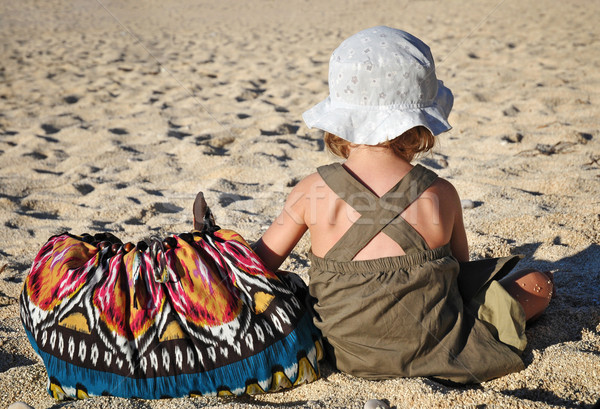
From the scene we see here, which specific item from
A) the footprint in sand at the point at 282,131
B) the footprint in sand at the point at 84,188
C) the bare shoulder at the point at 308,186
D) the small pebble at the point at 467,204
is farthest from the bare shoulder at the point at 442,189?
the footprint in sand at the point at 282,131

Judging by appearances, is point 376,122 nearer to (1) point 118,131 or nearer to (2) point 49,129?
(1) point 118,131

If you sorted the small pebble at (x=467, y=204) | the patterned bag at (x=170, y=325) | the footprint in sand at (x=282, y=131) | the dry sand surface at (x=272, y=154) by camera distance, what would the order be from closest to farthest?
1. the patterned bag at (x=170, y=325)
2. the dry sand surface at (x=272, y=154)
3. the small pebble at (x=467, y=204)
4. the footprint in sand at (x=282, y=131)

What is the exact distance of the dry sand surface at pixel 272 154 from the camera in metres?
1.68

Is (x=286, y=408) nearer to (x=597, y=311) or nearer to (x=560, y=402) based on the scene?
(x=560, y=402)

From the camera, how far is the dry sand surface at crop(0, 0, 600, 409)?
1.68 metres

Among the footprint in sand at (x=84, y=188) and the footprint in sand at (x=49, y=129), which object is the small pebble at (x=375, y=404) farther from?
the footprint in sand at (x=49, y=129)

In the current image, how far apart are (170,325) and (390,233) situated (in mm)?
680

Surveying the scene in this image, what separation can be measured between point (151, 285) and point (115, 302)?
11 centimetres

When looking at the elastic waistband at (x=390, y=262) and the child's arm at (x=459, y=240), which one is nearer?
the elastic waistband at (x=390, y=262)

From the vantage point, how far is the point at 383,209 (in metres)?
1.54

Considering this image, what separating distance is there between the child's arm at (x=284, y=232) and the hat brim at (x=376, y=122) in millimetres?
206

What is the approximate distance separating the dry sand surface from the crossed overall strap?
41 centimetres

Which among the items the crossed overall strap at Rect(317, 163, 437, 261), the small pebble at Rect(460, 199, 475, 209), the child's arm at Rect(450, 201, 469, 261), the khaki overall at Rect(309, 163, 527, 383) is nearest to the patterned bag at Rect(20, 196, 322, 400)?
the khaki overall at Rect(309, 163, 527, 383)

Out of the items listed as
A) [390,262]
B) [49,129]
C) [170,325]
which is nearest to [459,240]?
[390,262]
